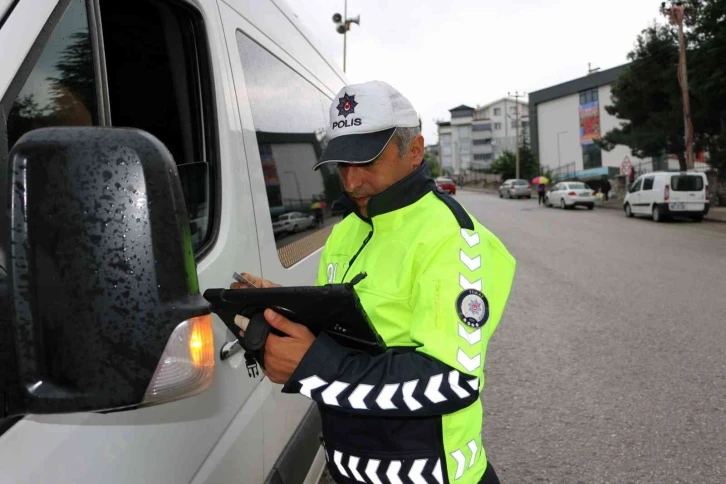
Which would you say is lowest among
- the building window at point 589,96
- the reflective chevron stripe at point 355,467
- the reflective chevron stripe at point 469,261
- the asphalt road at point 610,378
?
the asphalt road at point 610,378

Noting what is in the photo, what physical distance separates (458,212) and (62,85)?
84 centimetres

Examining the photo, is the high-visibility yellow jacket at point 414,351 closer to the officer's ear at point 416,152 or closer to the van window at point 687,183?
the officer's ear at point 416,152

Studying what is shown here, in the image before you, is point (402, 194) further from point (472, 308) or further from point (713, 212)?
point (713, 212)

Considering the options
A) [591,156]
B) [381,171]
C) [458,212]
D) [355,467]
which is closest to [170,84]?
[381,171]

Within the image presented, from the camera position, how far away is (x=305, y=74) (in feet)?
10.5

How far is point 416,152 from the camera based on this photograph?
150 cm

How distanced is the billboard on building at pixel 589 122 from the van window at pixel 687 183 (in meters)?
35.8

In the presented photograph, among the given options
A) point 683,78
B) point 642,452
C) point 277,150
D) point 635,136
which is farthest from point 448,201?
point 635,136

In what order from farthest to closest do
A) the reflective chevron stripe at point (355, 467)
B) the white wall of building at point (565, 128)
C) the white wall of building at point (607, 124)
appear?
the white wall of building at point (565, 128) < the white wall of building at point (607, 124) < the reflective chevron stripe at point (355, 467)

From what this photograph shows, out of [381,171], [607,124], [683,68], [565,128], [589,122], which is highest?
[683,68]

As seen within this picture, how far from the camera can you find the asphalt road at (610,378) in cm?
343

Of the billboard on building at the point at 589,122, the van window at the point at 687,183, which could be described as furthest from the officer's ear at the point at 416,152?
the billboard on building at the point at 589,122

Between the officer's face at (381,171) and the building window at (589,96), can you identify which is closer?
the officer's face at (381,171)

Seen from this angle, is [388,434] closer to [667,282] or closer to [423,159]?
[423,159]
